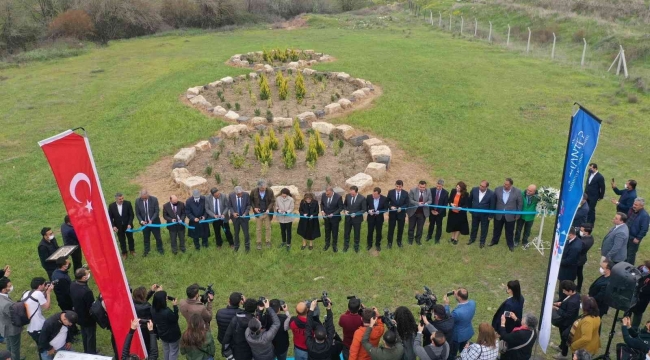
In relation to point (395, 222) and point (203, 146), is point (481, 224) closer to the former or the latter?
point (395, 222)

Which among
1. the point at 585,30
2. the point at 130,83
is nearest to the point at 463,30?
the point at 585,30

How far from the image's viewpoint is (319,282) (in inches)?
379

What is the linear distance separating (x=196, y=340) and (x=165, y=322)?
916mm

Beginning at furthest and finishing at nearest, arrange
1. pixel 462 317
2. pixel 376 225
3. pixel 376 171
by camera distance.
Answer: pixel 376 171, pixel 376 225, pixel 462 317

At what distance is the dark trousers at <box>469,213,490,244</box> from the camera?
1058cm

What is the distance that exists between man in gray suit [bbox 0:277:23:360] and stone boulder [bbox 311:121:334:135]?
1086 cm

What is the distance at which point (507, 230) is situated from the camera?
10.6 metres

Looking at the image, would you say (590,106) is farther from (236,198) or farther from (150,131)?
(150,131)

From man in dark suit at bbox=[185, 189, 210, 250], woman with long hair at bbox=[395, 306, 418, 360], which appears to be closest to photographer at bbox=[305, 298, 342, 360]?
woman with long hair at bbox=[395, 306, 418, 360]

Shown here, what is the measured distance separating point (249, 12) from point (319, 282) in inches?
1621

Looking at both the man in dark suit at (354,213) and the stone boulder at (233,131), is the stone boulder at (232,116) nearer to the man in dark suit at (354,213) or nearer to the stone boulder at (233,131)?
the stone boulder at (233,131)

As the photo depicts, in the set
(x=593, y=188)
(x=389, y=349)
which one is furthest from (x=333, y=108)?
(x=389, y=349)

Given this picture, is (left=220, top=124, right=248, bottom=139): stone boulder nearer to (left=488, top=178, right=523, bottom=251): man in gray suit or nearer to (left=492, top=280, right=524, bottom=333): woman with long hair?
(left=488, top=178, right=523, bottom=251): man in gray suit

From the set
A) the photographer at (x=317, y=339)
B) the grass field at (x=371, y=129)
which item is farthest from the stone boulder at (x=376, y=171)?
the photographer at (x=317, y=339)
